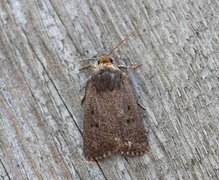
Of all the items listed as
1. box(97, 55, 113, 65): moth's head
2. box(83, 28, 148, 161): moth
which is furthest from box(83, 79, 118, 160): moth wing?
box(97, 55, 113, 65): moth's head

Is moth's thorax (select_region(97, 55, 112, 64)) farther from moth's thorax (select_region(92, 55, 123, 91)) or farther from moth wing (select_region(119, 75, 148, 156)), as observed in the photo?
moth wing (select_region(119, 75, 148, 156))

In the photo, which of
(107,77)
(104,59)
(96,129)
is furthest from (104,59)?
(96,129)

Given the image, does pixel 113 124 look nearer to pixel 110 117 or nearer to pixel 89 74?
pixel 110 117

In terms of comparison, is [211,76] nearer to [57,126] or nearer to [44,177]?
[57,126]

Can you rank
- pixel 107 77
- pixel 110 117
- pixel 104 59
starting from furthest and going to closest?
pixel 107 77
pixel 110 117
pixel 104 59

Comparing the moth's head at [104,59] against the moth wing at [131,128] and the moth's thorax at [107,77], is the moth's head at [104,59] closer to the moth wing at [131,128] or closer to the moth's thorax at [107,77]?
the moth's thorax at [107,77]

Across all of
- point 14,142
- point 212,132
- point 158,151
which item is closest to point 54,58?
point 14,142

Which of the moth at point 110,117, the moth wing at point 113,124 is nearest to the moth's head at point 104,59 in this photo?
the moth at point 110,117
